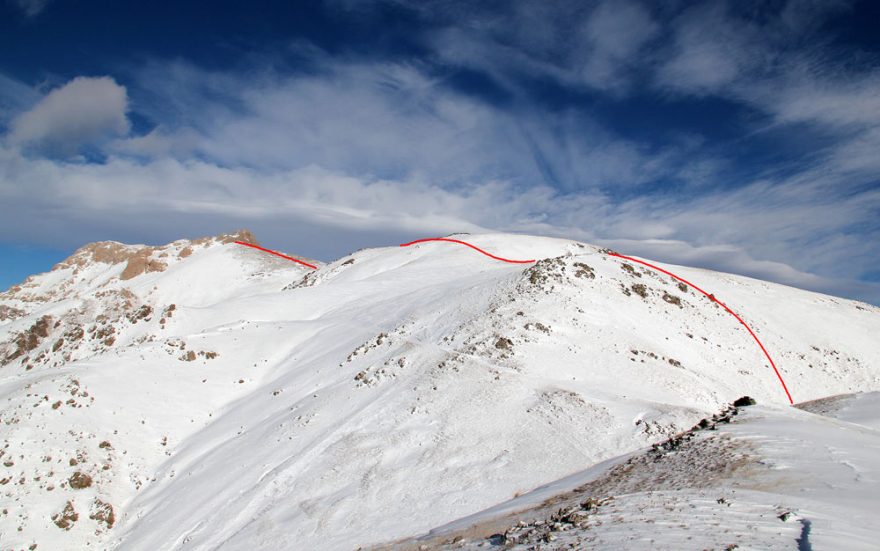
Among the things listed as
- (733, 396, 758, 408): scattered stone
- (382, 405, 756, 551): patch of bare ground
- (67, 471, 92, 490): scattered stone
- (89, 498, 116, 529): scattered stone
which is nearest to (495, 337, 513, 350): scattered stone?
(382, 405, 756, 551): patch of bare ground

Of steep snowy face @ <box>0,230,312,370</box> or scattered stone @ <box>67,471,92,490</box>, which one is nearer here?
scattered stone @ <box>67,471,92,490</box>

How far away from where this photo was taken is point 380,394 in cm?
2138

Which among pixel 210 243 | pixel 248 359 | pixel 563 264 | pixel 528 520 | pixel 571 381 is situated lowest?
pixel 528 520

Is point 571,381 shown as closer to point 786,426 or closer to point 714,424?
point 714,424

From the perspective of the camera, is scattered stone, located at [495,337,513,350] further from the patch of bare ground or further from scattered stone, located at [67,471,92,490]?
scattered stone, located at [67,471,92,490]

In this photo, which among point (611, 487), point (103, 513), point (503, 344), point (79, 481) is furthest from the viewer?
point (503, 344)

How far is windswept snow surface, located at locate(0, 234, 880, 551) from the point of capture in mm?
Answer: 16203

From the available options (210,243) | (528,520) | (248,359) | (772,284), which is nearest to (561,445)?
(528,520)

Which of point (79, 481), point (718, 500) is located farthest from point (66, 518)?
point (718, 500)

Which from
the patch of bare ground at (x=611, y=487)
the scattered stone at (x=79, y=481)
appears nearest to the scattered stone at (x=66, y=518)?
the scattered stone at (x=79, y=481)

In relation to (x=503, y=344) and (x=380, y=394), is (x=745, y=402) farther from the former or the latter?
(x=380, y=394)

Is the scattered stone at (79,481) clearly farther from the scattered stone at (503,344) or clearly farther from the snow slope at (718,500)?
the scattered stone at (503,344)

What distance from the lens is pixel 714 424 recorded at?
53.4ft

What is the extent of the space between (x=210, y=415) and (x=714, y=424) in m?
22.5
